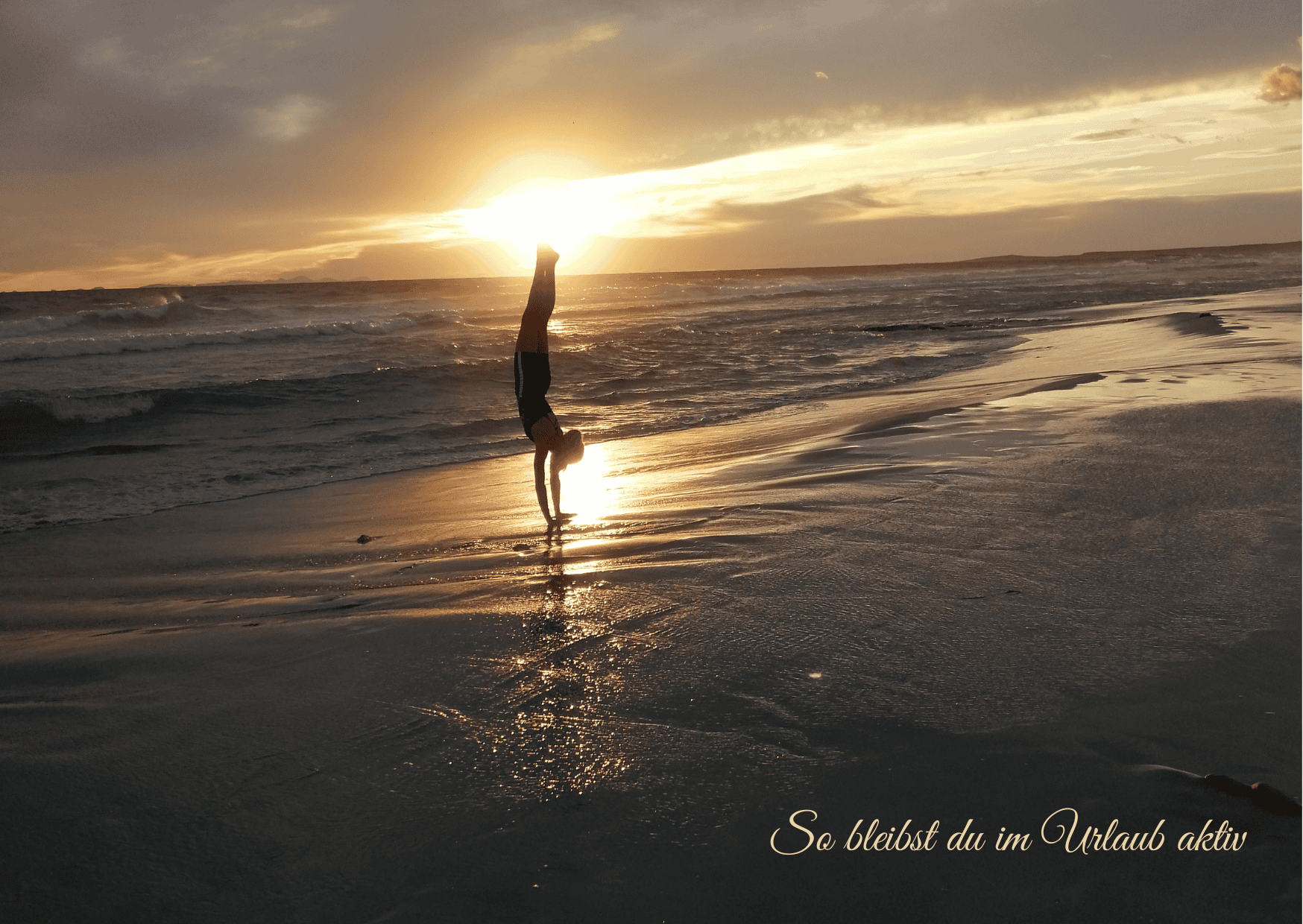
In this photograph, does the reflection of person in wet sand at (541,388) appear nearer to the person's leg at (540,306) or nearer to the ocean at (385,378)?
the person's leg at (540,306)

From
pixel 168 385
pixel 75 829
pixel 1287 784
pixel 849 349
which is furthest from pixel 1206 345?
pixel 168 385

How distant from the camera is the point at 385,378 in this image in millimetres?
16875

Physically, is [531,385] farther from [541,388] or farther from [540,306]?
[540,306]

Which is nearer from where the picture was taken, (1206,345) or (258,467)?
(258,467)

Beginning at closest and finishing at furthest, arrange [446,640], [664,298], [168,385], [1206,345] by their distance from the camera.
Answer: [446,640] → [1206,345] → [168,385] → [664,298]

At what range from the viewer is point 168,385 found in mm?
17703

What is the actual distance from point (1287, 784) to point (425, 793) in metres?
2.45

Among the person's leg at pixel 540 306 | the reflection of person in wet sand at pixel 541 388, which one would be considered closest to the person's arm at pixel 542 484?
the reflection of person in wet sand at pixel 541 388

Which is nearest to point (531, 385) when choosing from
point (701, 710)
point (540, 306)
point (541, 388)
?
point (541, 388)

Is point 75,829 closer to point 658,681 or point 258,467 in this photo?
point 658,681

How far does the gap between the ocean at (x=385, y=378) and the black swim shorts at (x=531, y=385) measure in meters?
4.16

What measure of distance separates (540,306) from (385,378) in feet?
39.0

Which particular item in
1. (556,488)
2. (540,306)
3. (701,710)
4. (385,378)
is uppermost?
(540,306)

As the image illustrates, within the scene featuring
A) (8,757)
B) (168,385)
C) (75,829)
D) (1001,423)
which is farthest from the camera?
(168,385)
